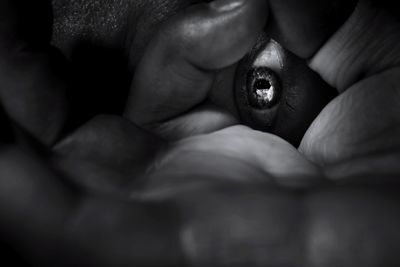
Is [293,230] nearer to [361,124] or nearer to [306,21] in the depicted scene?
[361,124]

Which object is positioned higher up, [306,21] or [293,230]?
[306,21]

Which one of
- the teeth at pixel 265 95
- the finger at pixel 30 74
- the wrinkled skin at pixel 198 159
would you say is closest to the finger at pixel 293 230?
the wrinkled skin at pixel 198 159

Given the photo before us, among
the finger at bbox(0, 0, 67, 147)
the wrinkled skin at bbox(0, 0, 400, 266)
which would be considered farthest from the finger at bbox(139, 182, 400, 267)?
the finger at bbox(0, 0, 67, 147)

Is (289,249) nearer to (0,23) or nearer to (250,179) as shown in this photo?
(250,179)

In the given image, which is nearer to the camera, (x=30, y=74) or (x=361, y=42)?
(x=30, y=74)

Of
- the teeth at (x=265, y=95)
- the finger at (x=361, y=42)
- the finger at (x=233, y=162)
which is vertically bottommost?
the teeth at (x=265, y=95)

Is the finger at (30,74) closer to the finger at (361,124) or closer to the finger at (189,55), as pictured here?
the finger at (189,55)

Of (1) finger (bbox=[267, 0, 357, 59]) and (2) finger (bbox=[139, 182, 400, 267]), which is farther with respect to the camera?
(1) finger (bbox=[267, 0, 357, 59])

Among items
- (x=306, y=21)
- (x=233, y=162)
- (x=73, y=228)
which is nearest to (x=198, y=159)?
(x=233, y=162)

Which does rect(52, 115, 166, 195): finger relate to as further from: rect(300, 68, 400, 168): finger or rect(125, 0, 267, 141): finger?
rect(300, 68, 400, 168): finger
